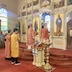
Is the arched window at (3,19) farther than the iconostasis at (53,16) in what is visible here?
Yes

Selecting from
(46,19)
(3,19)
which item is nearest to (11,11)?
(3,19)

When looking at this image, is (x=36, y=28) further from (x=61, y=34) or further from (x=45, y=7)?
(x=61, y=34)

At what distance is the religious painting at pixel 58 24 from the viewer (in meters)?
9.02

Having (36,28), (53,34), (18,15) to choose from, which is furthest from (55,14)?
(18,15)

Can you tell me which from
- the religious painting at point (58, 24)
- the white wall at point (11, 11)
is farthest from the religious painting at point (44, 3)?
the white wall at point (11, 11)

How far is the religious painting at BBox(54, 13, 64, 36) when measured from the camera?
355 inches

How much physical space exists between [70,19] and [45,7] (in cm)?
271

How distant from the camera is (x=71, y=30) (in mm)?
8445

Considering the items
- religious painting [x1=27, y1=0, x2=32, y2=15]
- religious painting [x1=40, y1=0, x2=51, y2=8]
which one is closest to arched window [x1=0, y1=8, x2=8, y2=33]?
religious painting [x1=27, y1=0, x2=32, y2=15]

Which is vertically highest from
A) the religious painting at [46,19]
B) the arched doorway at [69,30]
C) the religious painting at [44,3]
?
the religious painting at [44,3]

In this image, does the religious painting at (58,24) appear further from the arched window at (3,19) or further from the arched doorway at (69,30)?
the arched window at (3,19)

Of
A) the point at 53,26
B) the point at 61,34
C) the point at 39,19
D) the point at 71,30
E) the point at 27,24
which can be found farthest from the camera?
the point at 27,24

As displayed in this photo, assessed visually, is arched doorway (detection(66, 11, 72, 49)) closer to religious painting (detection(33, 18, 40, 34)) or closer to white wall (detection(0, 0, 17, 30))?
religious painting (detection(33, 18, 40, 34))

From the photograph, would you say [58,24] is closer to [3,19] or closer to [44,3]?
[44,3]
